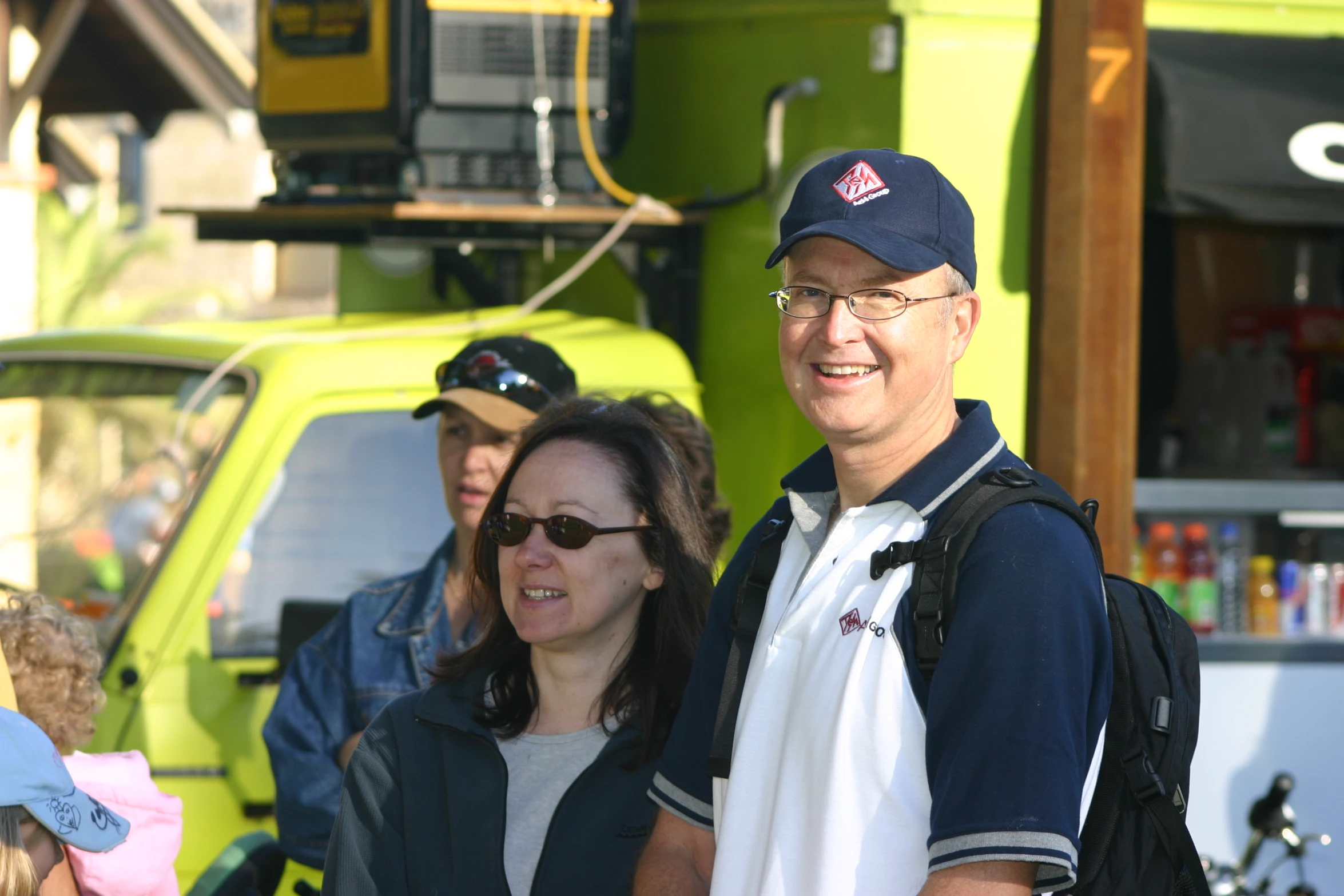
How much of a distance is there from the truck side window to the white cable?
27cm

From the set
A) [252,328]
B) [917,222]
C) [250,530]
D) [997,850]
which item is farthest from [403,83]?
[997,850]

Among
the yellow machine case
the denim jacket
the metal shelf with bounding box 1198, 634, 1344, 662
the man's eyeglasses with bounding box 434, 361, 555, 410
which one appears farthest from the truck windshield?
the metal shelf with bounding box 1198, 634, 1344, 662

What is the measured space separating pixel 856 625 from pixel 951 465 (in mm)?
238

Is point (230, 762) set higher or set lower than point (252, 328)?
lower

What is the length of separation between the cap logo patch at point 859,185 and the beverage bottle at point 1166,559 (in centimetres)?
359

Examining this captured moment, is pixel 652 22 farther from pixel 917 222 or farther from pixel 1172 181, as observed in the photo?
pixel 917 222

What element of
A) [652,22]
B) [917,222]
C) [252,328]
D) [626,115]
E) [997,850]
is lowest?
[997,850]

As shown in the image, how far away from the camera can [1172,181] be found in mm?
4629

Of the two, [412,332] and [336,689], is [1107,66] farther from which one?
[336,689]

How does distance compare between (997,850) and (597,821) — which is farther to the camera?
(597,821)

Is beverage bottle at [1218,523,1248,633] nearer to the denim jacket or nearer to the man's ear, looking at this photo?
the denim jacket

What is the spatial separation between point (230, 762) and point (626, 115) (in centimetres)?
248

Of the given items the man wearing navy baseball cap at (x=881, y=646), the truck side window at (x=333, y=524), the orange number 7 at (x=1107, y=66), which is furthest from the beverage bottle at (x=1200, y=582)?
the man wearing navy baseball cap at (x=881, y=646)

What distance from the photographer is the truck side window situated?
362 centimetres
